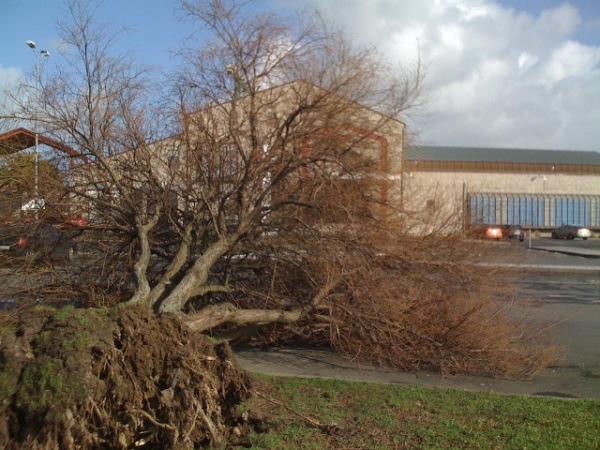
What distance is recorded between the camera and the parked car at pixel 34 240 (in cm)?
847

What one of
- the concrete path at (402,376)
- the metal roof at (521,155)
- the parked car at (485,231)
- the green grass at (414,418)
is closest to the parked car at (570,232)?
the metal roof at (521,155)

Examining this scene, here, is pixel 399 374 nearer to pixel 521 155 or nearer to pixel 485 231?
pixel 485 231

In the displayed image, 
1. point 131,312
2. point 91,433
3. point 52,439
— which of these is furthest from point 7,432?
point 131,312

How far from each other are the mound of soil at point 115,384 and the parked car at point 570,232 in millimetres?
51634

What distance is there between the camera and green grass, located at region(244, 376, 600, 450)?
5.19 meters

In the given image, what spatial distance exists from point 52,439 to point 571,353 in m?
7.43

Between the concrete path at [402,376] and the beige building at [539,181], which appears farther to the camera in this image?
the beige building at [539,181]

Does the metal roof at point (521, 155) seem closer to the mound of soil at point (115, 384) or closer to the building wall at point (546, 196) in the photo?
the building wall at point (546, 196)

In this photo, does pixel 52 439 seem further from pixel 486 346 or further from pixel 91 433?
pixel 486 346

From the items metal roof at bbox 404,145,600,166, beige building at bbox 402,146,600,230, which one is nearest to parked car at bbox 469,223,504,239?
beige building at bbox 402,146,600,230

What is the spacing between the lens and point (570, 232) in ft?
172

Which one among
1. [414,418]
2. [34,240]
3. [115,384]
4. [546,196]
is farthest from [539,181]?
[115,384]

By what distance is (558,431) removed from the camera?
554cm

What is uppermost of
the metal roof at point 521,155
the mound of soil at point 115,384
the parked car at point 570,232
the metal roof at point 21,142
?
the metal roof at point 521,155
